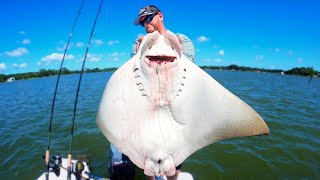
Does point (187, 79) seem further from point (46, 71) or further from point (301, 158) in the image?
point (46, 71)

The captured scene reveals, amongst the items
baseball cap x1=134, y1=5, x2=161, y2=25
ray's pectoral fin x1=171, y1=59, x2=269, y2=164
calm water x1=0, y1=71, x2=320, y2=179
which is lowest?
calm water x1=0, y1=71, x2=320, y2=179

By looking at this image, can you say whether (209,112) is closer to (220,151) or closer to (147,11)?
(147,11)

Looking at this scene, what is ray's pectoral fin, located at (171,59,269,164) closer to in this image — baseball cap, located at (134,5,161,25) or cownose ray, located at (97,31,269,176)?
cownose ray, located at (97,31,269,176)

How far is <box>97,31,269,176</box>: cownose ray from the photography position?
2266 mm

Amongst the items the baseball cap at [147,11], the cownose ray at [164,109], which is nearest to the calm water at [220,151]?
the cownose ray at [164,109]

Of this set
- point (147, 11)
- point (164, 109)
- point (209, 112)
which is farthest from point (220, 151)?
point (147, 11)

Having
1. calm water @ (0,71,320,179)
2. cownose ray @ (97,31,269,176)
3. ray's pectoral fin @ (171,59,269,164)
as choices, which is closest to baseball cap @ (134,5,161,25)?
cownose ray @ (97,31,269,176)

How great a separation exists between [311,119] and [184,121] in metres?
11.8

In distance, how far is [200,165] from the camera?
659 centimetres

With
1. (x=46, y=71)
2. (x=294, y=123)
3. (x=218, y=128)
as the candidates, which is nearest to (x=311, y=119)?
(x=294, y=123)

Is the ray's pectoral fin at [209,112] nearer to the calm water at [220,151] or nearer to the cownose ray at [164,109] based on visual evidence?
the cownose ray at [164,109]

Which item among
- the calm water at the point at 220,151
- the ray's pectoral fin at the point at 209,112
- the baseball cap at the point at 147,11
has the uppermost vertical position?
the baseball cap at the point at 147,11

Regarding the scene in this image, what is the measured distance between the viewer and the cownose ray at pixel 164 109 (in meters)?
2.27

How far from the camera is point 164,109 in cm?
236
